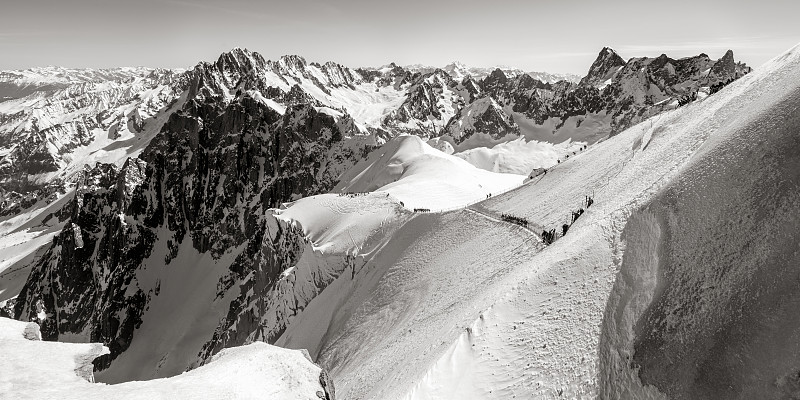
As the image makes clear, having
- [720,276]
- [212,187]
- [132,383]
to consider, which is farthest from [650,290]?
[212,187]

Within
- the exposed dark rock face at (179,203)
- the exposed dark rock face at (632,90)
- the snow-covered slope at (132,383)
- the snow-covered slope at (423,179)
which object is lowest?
the exposed dark rock face at (179,203)

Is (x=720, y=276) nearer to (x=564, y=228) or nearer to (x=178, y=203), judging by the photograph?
(x=564, y=228)

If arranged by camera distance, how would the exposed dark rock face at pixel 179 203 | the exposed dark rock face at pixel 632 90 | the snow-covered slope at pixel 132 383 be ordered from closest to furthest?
the snow-covered slope at pixel 132 383
the exposed dark rock face at pixel 179 203
the exposed dark rock face at pixel 632 90

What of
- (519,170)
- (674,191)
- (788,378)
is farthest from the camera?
(519,170)

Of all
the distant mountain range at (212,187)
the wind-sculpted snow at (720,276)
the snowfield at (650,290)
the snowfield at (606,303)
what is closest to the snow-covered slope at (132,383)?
the snowfield at (606,303)

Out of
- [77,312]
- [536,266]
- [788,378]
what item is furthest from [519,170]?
[77,312]

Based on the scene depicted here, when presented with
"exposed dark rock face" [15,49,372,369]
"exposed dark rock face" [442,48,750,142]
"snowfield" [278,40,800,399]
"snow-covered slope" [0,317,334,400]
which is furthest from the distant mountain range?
"snow-covered slope" [0,317,334,400]

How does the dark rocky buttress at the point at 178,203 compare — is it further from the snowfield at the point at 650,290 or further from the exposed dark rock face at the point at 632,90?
the snowfield at the point at 650,290

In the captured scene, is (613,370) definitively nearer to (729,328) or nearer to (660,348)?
(660,348)
